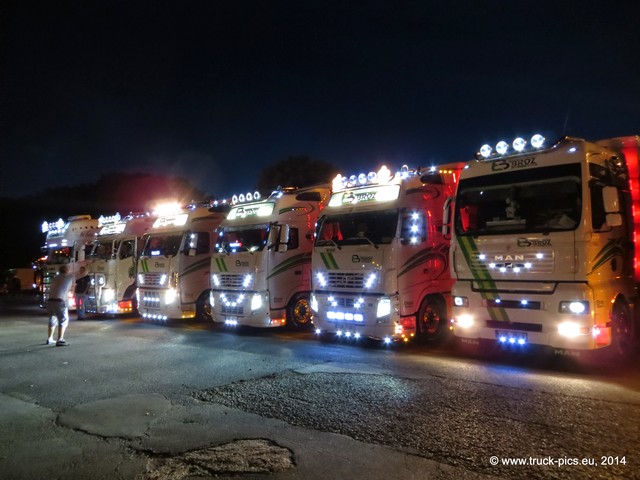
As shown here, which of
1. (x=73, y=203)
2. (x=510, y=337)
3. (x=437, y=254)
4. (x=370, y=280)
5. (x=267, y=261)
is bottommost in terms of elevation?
(x=510, y=337)

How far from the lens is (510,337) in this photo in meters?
8.00

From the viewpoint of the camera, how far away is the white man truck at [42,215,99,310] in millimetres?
20203

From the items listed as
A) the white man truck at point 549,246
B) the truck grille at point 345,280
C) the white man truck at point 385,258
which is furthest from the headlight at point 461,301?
the truck grille at point 345,280

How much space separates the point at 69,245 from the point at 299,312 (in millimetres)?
12870

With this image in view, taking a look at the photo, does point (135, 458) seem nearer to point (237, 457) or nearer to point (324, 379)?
point (237, 457)

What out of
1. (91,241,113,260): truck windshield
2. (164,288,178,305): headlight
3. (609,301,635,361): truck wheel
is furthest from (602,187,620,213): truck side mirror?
(91,241,113,260): truck windshield

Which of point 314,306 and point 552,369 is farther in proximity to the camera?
point 314,306

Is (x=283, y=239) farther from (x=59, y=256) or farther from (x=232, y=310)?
(x=59, y=256)

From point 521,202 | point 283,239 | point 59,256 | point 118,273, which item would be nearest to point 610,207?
point 521,202

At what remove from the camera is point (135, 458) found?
15.7ft

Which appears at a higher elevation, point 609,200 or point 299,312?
point 609,200

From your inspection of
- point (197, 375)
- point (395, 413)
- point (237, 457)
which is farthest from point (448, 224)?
point (237, 457)

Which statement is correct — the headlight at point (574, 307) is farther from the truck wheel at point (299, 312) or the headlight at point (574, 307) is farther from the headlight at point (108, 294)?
the headlight at point (108, 294)

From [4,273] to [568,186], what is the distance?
129 ft
